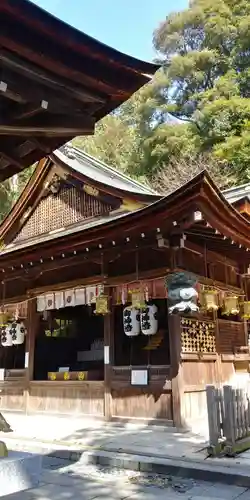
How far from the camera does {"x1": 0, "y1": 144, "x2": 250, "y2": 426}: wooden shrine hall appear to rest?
8.50 meters

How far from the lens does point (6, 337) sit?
11742 millimetres

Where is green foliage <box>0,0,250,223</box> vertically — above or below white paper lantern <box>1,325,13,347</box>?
above

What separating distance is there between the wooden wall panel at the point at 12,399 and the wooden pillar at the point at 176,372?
4.67 m

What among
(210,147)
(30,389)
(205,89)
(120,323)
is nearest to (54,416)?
(30,389)

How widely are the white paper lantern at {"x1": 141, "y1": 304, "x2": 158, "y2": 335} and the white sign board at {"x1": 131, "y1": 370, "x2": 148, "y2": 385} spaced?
852 millimetres

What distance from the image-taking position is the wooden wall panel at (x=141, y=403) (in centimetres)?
852

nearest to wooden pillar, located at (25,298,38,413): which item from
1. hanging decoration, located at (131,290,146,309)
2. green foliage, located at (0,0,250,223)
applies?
hanging decoration, located at (131,290,146,309)

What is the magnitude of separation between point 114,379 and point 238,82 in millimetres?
A: 27776

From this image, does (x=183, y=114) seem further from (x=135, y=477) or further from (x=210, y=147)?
(x=135, y=477)

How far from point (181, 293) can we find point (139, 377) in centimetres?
224

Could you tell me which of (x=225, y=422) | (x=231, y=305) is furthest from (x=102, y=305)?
(x=225, y=422)

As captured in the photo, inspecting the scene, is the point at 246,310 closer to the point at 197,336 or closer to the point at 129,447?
the point at 197,336

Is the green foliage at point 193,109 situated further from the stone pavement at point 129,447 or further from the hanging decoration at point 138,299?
the stone pavement at point 129,447

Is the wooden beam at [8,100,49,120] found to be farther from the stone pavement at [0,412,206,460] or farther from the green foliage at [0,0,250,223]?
the green foliage at [0,0,250,223]
